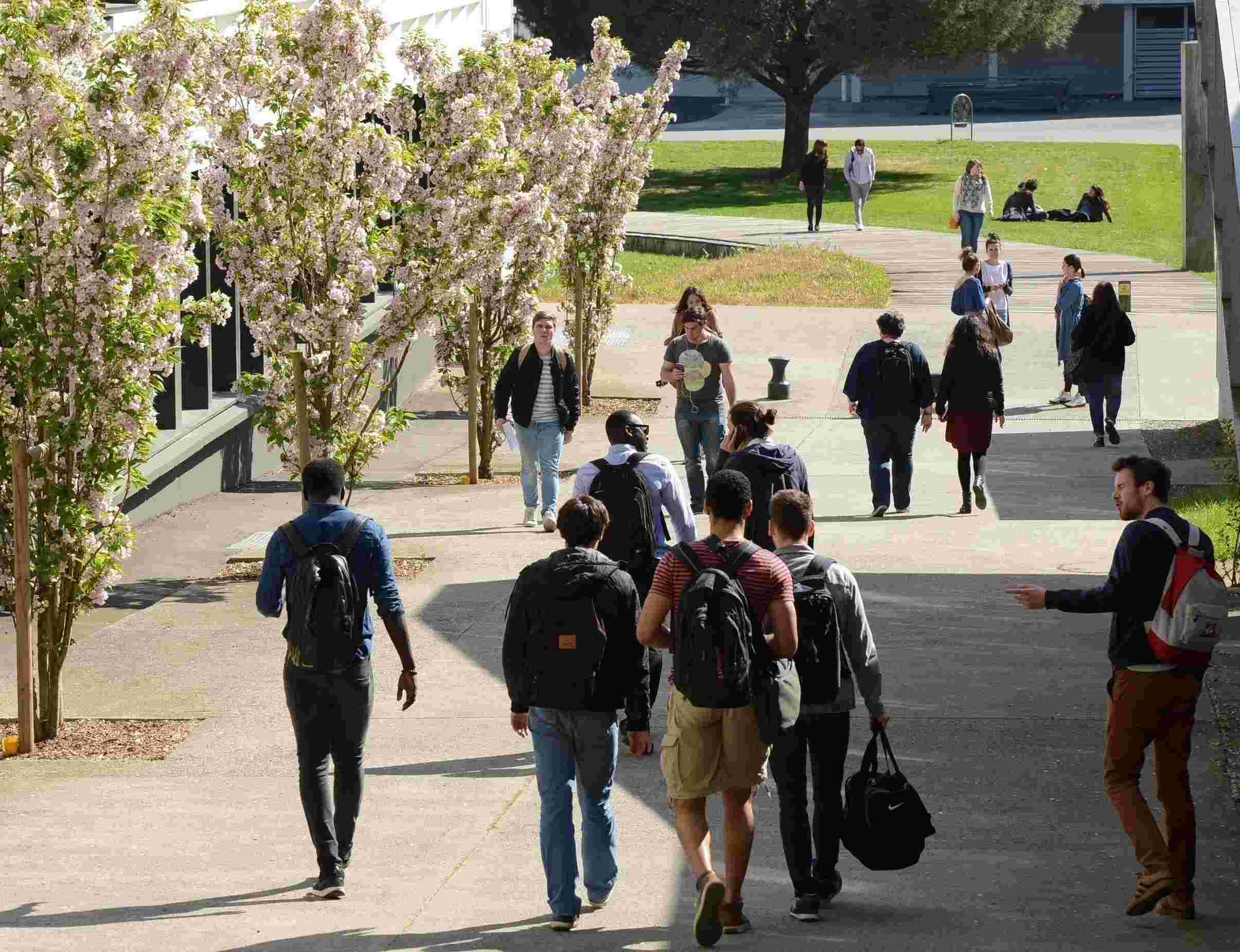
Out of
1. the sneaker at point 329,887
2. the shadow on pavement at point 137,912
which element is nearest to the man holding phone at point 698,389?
the sneaker at point 329,887

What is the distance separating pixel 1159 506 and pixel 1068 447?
12.0 metres

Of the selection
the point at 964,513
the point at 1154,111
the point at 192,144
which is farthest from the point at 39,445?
the point at 1154,111

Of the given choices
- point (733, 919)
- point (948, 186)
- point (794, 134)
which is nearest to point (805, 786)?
point (733, 919)

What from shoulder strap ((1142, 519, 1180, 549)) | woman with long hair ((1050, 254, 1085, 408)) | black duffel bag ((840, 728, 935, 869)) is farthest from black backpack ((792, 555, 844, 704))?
woman with long hair ((1050, 254, 1085, 408))

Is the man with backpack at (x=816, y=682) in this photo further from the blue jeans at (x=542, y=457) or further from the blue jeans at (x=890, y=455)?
the blue jeans at (x=890, y=455)

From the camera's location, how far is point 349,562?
24.4 ft

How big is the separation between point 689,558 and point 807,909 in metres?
1.38

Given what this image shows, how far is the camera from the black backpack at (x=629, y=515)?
8898mm

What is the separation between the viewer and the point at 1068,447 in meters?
18.9

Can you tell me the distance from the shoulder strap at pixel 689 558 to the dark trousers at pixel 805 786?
2.33 feet

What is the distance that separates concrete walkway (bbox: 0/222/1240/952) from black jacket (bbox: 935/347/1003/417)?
946mm

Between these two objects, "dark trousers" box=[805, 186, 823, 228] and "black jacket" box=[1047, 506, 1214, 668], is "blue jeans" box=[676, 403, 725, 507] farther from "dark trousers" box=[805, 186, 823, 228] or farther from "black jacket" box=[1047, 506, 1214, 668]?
"dark trousers" box=[805, 186, 823, 228]

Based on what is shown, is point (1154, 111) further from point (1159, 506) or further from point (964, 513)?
point (1159, 506)

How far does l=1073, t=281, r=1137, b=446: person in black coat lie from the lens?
17906mm
